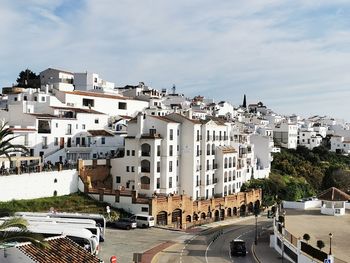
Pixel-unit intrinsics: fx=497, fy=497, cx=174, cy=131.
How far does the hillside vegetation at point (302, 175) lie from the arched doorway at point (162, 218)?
24163 mm

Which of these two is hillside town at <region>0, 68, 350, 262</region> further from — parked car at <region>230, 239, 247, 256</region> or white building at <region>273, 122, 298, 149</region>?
white building at <region>273, 122, 298, 149</region>

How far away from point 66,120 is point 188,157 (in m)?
15.3

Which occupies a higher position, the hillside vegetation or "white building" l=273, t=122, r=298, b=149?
"white building" l=273, t=122, r=298, b=149

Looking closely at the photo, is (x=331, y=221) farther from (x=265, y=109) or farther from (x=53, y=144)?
(x=265, y=109)

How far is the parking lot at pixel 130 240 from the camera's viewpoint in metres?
36.3

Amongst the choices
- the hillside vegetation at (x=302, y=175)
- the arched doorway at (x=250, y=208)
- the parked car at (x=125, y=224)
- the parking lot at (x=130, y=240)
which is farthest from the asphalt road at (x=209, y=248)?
the hillside vegetation at (x=302, y=175)

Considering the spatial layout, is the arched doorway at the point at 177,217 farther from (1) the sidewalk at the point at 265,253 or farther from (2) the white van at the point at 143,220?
(1) the sidewalk at the point at 265,253

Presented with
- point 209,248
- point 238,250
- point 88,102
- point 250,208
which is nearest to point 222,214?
point 250,208

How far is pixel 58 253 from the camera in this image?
25.9 m

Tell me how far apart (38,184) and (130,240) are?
12538 millimetres

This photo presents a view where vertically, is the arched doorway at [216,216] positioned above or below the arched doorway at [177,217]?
below

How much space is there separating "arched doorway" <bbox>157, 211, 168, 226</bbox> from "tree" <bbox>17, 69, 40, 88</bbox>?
53.3 metres

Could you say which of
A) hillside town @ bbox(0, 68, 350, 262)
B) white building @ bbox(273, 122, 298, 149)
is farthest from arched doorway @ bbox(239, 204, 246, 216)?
white building @ bbox(273, 122, 298, 149)

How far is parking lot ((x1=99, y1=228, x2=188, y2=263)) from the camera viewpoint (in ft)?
119
